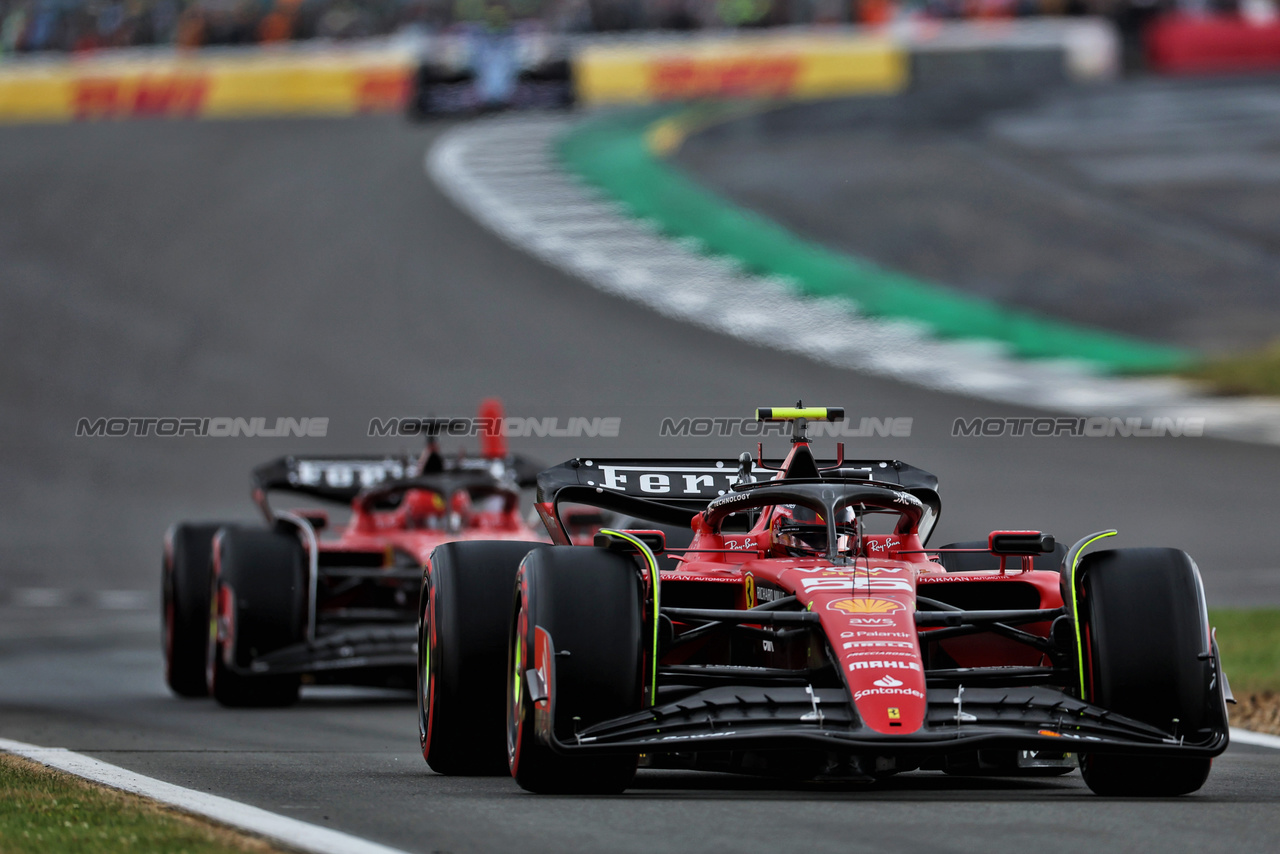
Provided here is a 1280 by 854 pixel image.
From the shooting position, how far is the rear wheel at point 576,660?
7.47 metres

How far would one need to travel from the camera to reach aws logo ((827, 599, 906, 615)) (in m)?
7.63

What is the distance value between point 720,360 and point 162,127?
17498 mm

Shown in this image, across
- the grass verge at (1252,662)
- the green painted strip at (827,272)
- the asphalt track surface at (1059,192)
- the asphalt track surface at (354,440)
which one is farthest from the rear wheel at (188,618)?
the asphalt track surface at (1059,192)

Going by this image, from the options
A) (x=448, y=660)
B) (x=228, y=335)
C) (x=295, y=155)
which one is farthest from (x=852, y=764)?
(x=295, y=155)

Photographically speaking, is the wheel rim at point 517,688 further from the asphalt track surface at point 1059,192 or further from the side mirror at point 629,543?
the asphalt track surface at point 1059,192

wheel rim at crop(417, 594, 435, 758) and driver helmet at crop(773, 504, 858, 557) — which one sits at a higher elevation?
driver helmet at crop(773, 504, 858, 557)

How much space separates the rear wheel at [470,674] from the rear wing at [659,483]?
875 millimetres

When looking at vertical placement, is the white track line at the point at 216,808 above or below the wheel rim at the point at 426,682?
below

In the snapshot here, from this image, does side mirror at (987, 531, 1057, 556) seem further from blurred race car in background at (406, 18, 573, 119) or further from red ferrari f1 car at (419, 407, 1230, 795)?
blurred race car in background at (406, 18, 573, 119)

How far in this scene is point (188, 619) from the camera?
540 inches

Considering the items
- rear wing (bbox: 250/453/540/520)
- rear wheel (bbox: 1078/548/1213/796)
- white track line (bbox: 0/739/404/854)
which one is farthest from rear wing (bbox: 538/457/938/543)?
rear wing (bbox: 250/453/540/520)

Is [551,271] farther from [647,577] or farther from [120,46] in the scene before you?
[647,577]

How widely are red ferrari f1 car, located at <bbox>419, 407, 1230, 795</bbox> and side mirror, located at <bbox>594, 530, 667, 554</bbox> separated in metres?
0.01

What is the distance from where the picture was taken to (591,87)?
39812 mm
